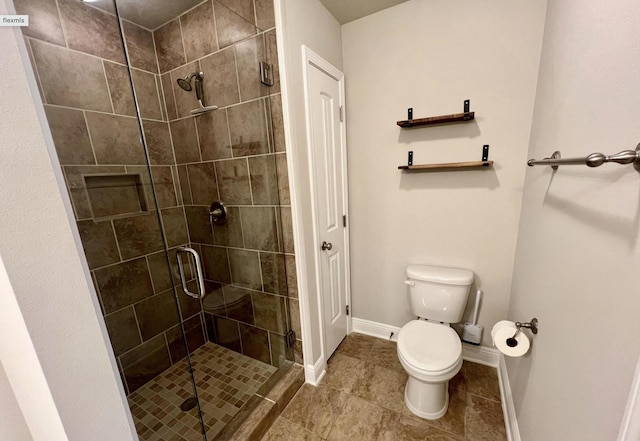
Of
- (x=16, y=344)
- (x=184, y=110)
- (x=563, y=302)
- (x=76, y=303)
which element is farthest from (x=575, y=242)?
(x=184, y=110)

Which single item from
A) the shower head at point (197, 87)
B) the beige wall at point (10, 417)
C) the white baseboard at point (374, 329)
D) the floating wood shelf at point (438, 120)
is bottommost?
the white baseboard at point (374, 329)

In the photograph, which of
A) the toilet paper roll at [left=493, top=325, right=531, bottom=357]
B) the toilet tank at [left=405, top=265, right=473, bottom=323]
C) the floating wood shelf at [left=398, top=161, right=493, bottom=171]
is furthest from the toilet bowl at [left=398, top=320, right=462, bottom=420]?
the floating wood shelf at [left=398, top=161, right=493, bottom=171]

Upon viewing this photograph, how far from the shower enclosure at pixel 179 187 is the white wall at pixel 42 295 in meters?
0.71

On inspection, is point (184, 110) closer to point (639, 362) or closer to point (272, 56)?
point (272, 56)

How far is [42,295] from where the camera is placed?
1.91 ft

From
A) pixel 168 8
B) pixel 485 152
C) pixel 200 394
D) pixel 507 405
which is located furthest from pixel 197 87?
pixel 507 405

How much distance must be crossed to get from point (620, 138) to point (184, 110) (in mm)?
2123

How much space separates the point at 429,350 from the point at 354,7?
2224mm

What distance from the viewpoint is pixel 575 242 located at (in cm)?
77

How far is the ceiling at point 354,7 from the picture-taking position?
1.51 m

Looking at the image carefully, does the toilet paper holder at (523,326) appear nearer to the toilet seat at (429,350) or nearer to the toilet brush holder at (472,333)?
the toilet seat at (429,350)

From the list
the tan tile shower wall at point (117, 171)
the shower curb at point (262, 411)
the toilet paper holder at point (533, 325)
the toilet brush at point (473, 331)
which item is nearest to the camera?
the toilet paper holder at point (533, 325)

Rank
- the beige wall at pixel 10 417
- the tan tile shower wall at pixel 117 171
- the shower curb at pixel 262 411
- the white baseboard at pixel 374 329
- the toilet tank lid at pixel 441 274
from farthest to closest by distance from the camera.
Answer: the white baseboard at pixel 374 329, the toilet tank lid at pixel 441 274, the shower curb at pixel 262 411, the tan tile shower wall at pixel 117 171, the beige wall at pixel 10 417

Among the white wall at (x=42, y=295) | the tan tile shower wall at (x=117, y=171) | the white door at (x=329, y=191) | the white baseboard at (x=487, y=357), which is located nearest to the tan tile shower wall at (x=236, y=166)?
the tan tile shower wall at (x=117, y=171)
